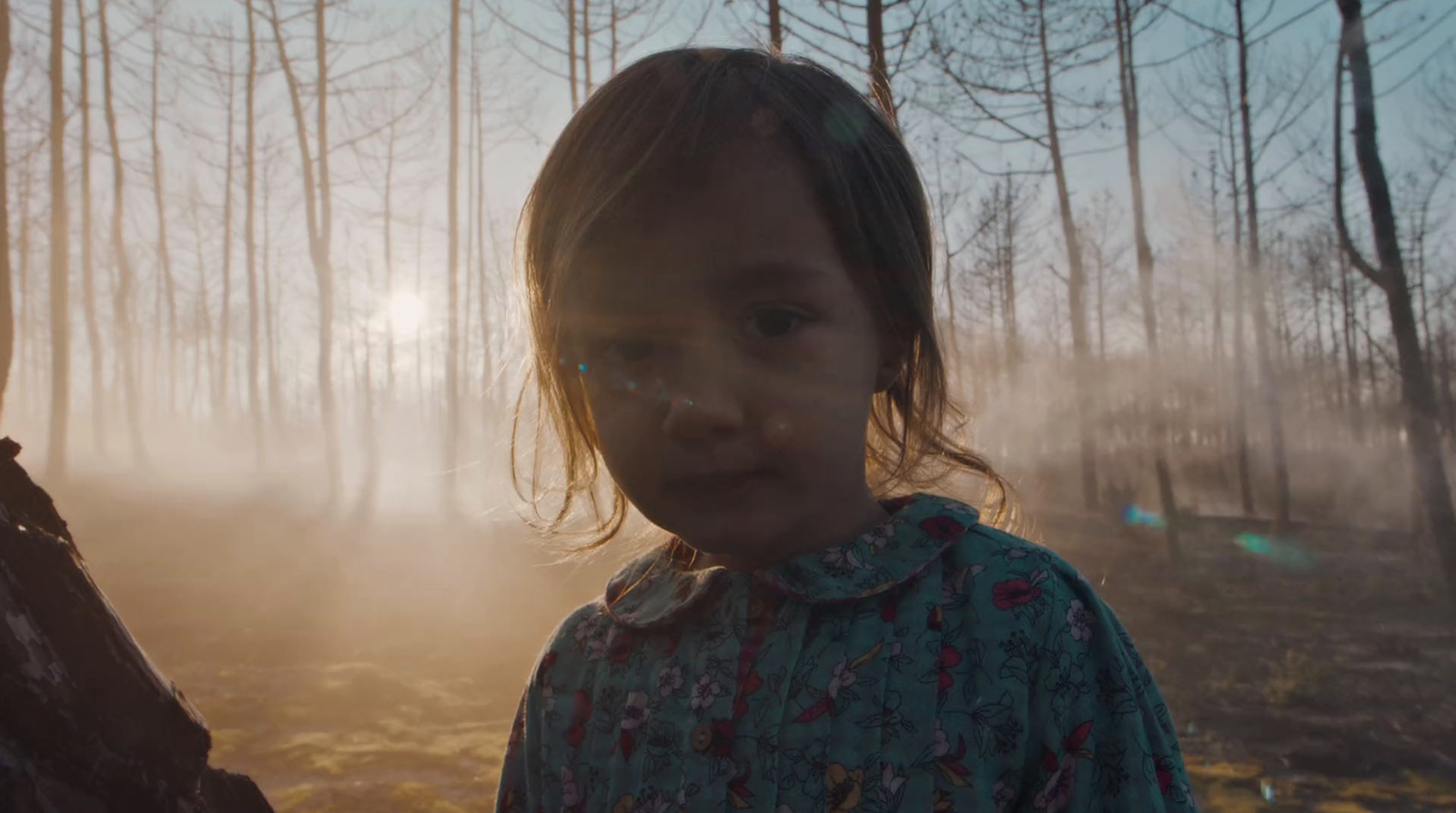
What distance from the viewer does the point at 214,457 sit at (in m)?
34.6

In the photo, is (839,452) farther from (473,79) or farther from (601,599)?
(473,79)

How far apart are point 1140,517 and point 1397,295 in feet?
35.5

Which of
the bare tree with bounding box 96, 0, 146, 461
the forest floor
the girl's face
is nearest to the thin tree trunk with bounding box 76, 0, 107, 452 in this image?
the bare tree with bounding box 96, 0, 146, 461

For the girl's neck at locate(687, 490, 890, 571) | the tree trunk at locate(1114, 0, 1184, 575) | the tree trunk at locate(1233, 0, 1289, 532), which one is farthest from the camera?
the tree trunk at locate(1233, 0, 1289, 532)

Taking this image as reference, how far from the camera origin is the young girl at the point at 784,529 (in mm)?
831

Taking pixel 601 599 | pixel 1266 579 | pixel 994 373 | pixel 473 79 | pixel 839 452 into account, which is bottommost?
pixel 1266 579

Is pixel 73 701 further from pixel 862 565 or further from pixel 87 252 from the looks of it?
pixel 87 252

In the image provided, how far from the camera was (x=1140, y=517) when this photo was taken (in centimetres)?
1864

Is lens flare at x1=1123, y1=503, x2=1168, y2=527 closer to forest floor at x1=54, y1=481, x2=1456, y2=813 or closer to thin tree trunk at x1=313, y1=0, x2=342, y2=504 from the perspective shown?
forest floor at x1=54, y1=481, x2=1456, y2=813

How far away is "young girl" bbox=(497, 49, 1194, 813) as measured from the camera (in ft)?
2.72

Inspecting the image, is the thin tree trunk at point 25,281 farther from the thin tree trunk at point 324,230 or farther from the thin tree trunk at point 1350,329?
the thin tree trunk at point 1350,329

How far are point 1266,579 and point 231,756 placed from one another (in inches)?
452

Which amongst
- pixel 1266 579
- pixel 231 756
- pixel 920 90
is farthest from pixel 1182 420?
pixel 231 756

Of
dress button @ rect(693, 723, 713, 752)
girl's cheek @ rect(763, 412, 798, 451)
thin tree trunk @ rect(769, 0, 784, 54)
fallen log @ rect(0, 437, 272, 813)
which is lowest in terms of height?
dress button @ rect(693, 723, 713, 752)
